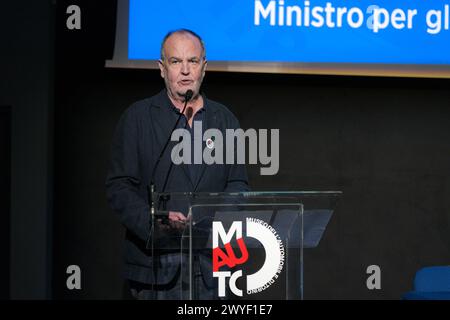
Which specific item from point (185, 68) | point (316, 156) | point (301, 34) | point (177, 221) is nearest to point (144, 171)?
point (185, 68)

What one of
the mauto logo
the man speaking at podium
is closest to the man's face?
the man speaking at podium

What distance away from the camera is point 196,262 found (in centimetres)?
358

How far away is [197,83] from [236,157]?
50cm

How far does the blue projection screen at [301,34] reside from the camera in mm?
5430

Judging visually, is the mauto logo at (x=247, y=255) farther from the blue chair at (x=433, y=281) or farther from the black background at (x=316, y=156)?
the black background at (x=316, y=156)

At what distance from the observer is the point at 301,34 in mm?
5543

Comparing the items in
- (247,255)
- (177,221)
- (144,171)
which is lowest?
(247,255)

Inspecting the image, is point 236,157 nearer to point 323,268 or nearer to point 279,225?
point 323,268

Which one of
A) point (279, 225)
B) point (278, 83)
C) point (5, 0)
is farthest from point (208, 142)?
point (279, 225)
